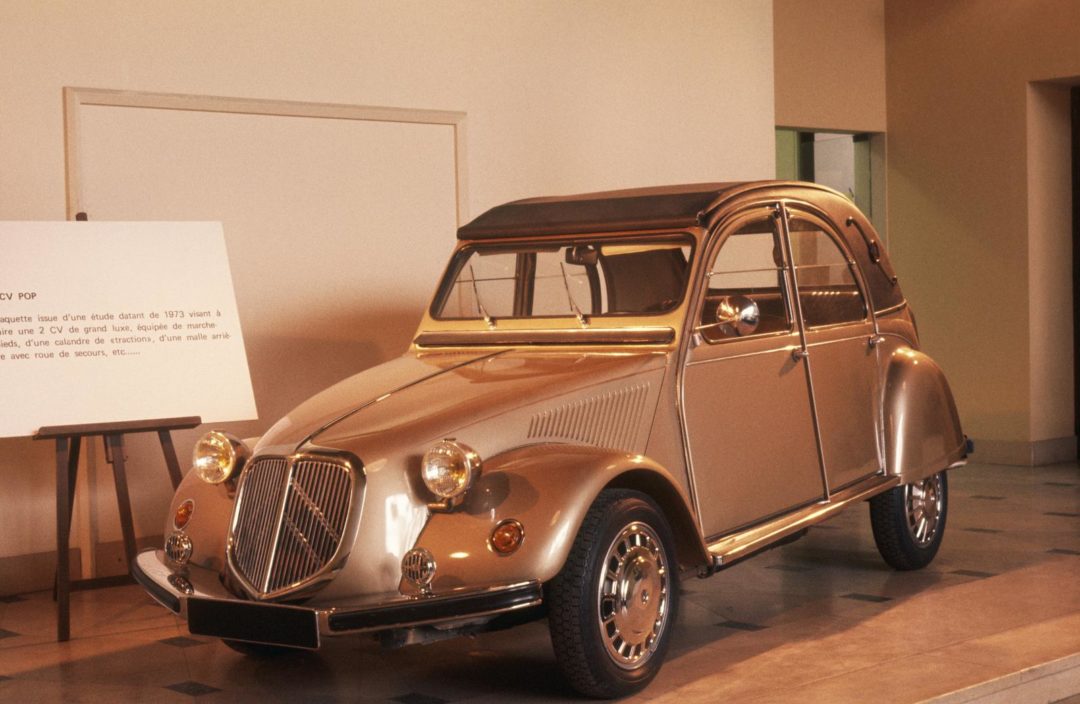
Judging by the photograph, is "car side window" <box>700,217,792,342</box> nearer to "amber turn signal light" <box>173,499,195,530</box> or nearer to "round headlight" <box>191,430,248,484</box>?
"round headlight" <box>191,430,248,484</box>

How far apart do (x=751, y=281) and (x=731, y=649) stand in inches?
58.3

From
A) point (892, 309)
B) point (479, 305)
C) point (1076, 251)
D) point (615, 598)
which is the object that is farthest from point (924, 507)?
point (1076, 251)

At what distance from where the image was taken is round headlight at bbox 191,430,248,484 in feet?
15.2

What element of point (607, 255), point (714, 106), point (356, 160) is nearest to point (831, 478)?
point (607, 255)

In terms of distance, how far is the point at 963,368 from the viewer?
10.5 meters

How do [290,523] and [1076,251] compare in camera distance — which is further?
[1076,251]

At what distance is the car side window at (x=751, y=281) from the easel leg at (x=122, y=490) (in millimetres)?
2615

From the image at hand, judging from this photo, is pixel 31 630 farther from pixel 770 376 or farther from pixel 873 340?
pixel 873 340

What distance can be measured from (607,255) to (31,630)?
2.86 m

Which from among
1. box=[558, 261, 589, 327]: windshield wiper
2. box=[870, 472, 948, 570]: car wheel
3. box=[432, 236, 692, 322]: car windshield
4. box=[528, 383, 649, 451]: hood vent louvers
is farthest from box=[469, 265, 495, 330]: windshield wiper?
box=[870, 472, 948, 570]: car wheel

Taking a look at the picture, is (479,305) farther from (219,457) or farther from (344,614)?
(344,614)

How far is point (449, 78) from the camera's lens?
7617 millimetres

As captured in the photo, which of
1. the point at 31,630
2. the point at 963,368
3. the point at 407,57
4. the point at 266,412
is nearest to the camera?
the point at 31,630

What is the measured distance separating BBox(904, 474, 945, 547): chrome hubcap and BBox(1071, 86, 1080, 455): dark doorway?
14.5 feet
